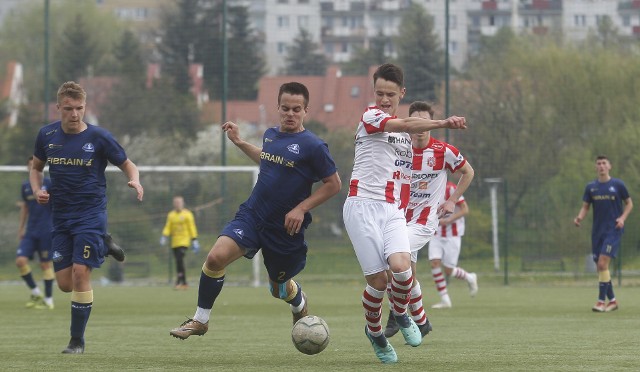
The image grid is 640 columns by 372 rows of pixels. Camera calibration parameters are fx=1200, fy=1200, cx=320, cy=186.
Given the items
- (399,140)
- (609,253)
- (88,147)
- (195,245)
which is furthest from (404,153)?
(195,245)

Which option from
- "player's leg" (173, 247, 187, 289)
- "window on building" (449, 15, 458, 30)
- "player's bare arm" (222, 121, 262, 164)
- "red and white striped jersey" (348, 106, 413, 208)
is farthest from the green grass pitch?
"window on building" (449, 15, 458, 30)

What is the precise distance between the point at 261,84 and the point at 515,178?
23.5 ft

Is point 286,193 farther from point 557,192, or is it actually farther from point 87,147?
point 557,192

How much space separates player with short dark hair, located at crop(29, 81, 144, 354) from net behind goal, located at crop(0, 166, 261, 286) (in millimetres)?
16399

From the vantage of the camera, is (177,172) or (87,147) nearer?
(87,147)

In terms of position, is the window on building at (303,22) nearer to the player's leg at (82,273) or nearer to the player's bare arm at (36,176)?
the player's bare arm at (36,176)

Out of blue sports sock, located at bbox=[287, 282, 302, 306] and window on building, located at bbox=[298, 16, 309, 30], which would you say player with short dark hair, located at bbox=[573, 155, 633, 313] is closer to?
blue sports sock, located at bbox=[287, 282, 302, 306]

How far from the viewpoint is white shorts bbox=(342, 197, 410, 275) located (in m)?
9.36

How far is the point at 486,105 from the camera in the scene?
2900cm

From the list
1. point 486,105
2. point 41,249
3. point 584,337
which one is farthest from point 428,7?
point 584,337

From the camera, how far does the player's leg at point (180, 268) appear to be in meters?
25.1

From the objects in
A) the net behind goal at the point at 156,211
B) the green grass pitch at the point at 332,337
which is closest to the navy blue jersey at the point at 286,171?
the green grass pitch at the point at 332,337

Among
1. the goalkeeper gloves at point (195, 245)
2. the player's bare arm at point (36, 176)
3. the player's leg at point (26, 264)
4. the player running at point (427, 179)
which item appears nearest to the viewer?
the player's bare arm at point (36, 176)

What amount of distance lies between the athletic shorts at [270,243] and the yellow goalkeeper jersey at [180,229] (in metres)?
15.5
